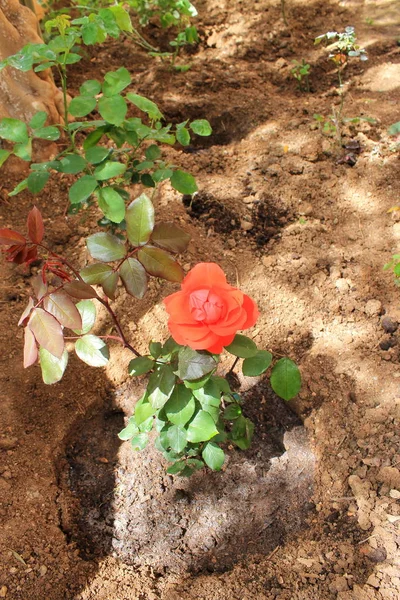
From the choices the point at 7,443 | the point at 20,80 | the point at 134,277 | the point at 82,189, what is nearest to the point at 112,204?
the point at 82,189

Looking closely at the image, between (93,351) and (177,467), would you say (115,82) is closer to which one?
(93,351)

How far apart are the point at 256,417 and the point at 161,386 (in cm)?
81

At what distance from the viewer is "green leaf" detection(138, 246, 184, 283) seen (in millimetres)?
1244

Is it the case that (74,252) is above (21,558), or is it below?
above

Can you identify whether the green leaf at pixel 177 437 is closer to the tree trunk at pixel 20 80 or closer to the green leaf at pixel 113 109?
the green leaf at pixel 113 109

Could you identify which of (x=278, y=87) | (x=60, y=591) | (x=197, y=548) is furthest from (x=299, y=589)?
(x=278, y=87)

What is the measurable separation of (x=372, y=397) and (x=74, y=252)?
1483mm

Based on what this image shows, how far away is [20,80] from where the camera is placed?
8.93 ft

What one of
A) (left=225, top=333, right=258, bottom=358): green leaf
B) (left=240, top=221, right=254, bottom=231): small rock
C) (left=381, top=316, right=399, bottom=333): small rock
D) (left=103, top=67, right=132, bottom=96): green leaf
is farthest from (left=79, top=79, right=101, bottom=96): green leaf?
(left=381, top=316, right=399, bottom=333): small rock

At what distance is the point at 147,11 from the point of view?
363 centimetres

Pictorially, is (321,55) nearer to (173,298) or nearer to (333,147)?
(333,147)

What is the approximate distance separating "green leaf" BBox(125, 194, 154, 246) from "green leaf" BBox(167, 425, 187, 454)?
0.57 metres

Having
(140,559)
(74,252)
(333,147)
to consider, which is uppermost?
(333,147)

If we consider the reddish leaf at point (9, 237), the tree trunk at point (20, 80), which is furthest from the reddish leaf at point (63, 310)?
the tree trunk at point (20, 80)
